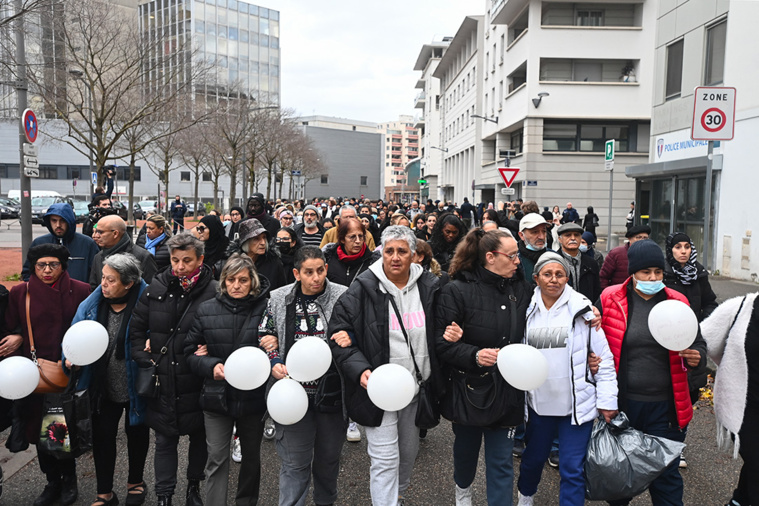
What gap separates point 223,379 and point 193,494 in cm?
96

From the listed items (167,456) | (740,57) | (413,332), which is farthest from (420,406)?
(740,57)

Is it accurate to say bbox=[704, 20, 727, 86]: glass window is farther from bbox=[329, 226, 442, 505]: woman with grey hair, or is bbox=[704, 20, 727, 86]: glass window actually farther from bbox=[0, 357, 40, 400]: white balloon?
bbox=[0, 357, 40, 400]: white balloon

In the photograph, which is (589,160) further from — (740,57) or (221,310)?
(221,310)

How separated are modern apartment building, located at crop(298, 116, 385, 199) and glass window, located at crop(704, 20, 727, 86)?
78.8 metres

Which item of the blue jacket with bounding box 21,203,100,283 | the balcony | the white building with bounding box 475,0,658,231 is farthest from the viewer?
the balcony

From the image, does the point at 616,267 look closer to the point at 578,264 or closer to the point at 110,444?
the point at 578,264

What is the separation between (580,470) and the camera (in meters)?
3.51

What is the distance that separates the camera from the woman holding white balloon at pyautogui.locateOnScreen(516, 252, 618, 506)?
11.6 ft

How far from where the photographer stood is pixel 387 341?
3.53 meters

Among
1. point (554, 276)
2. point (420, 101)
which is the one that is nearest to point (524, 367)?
point (554, 276)

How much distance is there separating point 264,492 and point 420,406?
1.50 metres

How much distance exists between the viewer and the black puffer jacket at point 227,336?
3.70 metres

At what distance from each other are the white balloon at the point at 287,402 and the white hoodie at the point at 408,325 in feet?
2.02

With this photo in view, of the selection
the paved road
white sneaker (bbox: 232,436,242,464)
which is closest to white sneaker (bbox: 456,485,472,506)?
the paved road
